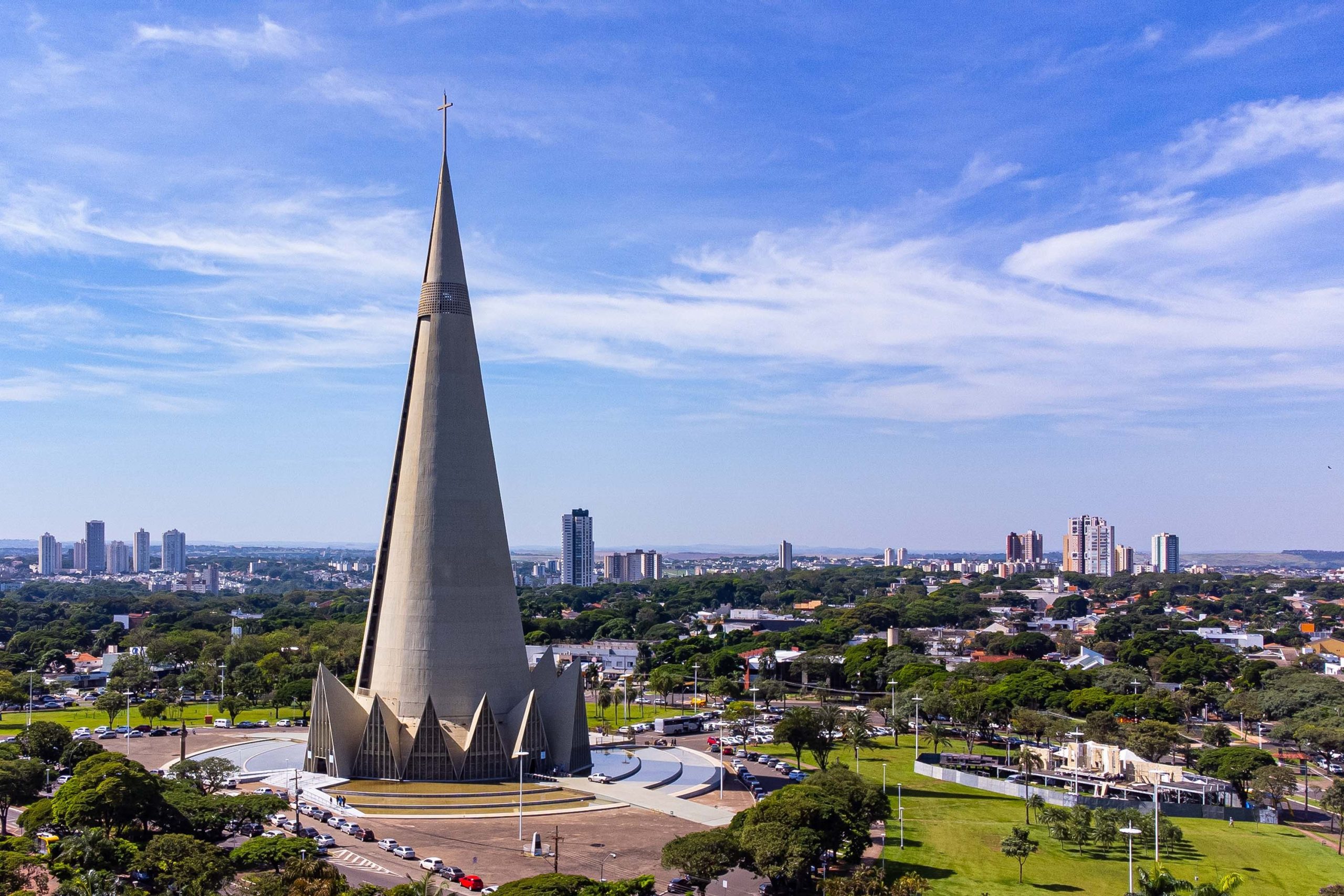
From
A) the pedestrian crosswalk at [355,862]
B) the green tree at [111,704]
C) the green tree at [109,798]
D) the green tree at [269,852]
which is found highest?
the green tree at [109,798]

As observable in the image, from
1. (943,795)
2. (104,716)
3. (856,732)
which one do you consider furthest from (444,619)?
(104,716)

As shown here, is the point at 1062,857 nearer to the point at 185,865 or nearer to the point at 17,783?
the point at 185,865

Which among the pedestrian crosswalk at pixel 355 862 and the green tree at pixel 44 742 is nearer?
the pedestrian crosswalk at pixel 355 862

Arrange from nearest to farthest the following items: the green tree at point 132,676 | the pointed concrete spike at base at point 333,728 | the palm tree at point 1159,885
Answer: the palm tree at point 1159,885 < the pointed concrete spike at base at point 333,728 < the green tree at point 132,676

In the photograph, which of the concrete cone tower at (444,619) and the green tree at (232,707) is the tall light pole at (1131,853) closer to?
the concrete cone tower at (444,619)

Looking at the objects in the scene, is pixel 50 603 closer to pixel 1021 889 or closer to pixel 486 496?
pixel 486 496

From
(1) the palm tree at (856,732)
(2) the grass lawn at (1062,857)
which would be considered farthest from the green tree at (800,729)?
(2) the grass lawn at (1062,857)
